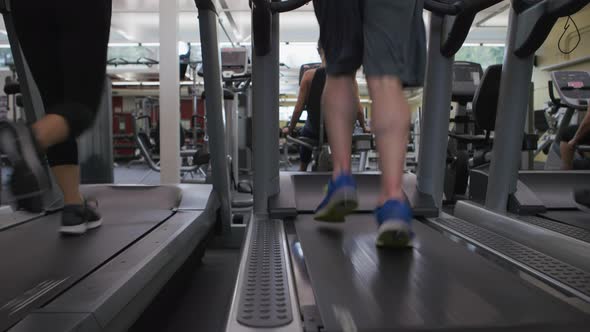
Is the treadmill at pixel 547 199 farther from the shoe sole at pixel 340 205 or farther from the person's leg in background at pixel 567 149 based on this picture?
the person's leg in background at pixel 567 149

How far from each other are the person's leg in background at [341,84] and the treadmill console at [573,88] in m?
3.48

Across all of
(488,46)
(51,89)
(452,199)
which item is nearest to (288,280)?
(51,89)

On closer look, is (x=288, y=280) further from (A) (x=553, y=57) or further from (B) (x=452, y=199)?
(A) (x=553, y=57)

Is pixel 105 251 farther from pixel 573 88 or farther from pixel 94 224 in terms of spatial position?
pixel 573 88

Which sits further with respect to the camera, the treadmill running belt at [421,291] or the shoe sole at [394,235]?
the shoe sole at [394,235]

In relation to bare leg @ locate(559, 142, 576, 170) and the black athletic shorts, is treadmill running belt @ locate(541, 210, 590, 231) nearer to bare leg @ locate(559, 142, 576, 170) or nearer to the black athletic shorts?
the black athletic shorts

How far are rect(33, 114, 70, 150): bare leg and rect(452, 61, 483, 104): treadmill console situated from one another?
327cm

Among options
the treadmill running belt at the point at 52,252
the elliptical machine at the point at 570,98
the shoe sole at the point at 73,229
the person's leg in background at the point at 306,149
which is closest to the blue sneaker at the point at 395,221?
the treadmill running belt at the point at 52,252

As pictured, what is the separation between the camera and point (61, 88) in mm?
1268

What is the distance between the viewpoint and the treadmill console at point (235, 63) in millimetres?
4020

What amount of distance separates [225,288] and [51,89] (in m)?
0.90

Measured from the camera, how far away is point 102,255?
1207mm

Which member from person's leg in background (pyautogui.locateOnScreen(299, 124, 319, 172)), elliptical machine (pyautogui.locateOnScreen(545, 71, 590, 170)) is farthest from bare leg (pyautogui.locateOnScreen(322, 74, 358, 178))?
elliptical machine (pyautogui.locateOnScreen(545, 71, 590, 170))

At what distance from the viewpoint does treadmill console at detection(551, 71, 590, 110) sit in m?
3.93
